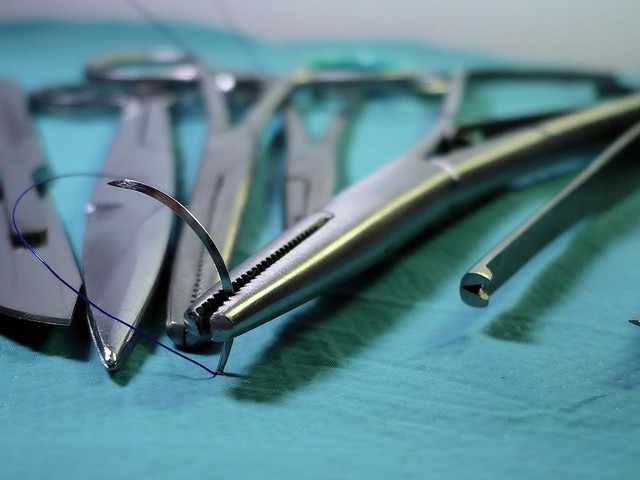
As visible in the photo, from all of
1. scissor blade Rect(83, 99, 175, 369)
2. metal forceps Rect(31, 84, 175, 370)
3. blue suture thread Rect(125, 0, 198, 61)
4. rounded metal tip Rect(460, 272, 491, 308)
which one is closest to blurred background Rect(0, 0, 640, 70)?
blue suture thread Rect(125, 0, 198, 61)

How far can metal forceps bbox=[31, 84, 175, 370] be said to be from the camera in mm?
618

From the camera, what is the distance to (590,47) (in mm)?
1267

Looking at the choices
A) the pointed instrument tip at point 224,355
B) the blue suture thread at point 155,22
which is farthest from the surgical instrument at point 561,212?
the blue suture thread at point 155,22

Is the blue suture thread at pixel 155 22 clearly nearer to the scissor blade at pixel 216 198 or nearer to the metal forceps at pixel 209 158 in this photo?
the metal forceps at pixel 209 158

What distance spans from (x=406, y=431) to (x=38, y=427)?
0.81 feet

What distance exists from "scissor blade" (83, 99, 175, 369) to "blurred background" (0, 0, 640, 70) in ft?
1.51

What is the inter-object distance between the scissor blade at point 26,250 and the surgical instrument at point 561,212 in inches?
12.2

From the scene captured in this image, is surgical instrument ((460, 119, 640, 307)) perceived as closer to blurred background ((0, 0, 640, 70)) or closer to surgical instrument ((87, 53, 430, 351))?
surgical instrument ((87, 53, 430, 351))

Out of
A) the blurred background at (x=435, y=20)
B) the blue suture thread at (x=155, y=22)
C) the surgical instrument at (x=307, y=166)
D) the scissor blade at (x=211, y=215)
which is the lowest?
the scissor blade at (x=211, y=215)

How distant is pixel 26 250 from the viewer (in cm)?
69

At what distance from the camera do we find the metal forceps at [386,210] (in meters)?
0.57

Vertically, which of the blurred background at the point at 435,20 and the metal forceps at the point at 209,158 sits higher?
the blurred background at the point at 435,20

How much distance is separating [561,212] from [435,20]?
0.68 meters

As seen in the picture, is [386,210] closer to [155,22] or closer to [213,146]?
[213,146]
